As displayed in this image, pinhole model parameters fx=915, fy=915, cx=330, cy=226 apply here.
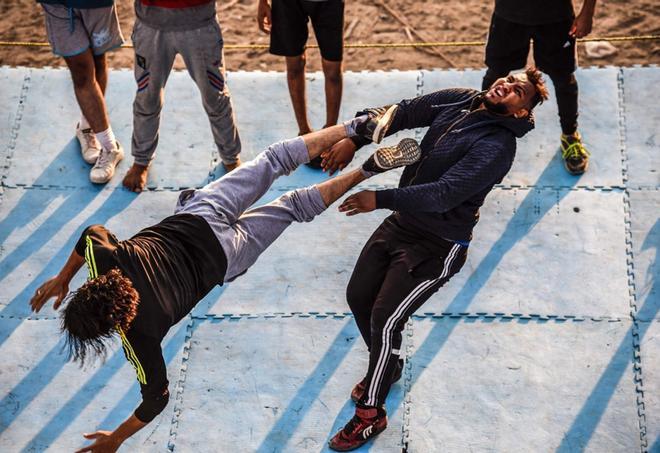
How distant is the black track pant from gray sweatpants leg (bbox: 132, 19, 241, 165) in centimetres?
175

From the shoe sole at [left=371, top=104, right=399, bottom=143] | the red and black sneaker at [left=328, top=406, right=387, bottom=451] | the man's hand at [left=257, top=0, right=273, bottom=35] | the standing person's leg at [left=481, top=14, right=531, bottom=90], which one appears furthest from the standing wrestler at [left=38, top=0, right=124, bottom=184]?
the red and black sneaker at [left=328, top=406, right=387, bottom=451]

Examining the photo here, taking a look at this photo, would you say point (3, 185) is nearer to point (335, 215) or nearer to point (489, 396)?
point (335, 215)

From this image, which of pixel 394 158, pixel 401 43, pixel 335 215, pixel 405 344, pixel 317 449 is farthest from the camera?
pixel 401 43

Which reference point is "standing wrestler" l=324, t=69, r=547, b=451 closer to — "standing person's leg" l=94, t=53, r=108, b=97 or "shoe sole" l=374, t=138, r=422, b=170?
"shoe sole" l=374, t=138, r=422, b=170

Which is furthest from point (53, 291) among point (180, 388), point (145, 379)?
point (180, 388)

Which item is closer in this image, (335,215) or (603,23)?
(335,215)

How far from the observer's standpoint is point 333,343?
5395 millimetres

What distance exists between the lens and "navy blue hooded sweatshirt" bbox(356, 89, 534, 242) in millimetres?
4406

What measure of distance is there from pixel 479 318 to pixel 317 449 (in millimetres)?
1267

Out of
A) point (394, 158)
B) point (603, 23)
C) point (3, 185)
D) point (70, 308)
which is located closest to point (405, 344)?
point (394, 158)

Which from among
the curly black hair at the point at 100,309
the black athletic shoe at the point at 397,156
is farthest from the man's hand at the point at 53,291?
the black athletic shoe at the point at 397,156

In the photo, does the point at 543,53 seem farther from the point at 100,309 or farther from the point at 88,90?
the point at 100,309

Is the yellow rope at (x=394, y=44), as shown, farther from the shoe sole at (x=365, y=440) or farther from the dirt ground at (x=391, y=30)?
the shoe sole at (x=365, y=440)

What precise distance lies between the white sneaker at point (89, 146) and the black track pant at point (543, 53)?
271 centimetres
